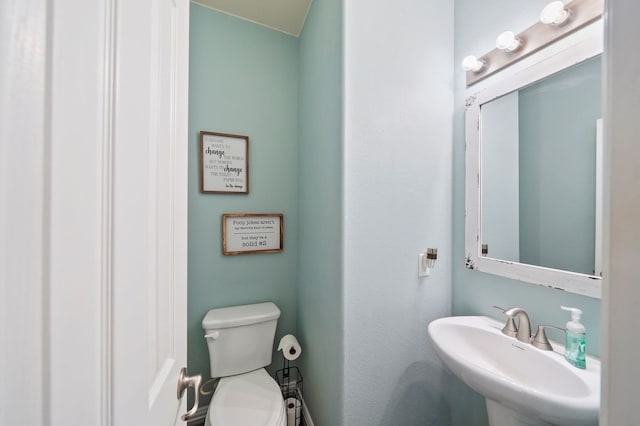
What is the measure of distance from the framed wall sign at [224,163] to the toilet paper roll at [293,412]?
1.31m

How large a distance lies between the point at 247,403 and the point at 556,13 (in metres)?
1.97

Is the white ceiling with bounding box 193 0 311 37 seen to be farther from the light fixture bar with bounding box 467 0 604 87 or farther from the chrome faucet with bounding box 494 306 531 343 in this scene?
the chrome faucet with bounding box 494 306 531 343

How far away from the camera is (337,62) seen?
3.38ft

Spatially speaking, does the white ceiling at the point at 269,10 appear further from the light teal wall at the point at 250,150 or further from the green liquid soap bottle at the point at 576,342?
the green liquid soap bottle at the point at 576,342

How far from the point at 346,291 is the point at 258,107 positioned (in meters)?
1.30

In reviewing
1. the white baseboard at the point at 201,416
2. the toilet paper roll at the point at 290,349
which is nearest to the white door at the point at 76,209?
the toilet paper roll at the point at 290,349

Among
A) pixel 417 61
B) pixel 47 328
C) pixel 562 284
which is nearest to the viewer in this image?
pixel 47 328

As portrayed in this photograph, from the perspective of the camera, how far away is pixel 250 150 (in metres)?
1.57

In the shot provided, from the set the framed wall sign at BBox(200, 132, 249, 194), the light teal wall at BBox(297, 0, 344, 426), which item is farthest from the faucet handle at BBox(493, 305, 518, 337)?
the framed wall sign at BBox(200, 132, 249, 194)

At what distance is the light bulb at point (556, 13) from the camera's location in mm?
788

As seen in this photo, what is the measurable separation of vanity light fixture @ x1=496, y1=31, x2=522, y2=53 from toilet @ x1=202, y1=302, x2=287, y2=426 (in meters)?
1.69

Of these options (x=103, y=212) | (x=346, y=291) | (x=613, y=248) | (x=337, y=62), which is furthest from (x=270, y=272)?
(x=613, y=248)

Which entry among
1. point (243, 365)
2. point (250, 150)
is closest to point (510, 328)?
point (243, 365)

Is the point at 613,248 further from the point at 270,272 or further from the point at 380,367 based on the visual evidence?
the point at 270,272
